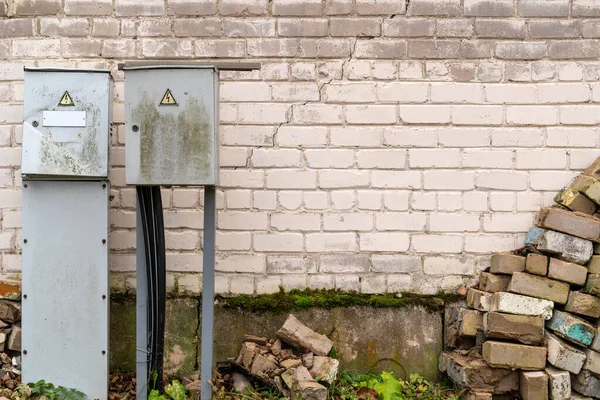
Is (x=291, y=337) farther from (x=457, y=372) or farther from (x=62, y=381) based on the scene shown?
(x=62, y=381)

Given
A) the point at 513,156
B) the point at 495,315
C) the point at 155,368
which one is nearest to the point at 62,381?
the point at 155,368

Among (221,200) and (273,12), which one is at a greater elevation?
(273,12)

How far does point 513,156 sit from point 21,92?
10.5 feet

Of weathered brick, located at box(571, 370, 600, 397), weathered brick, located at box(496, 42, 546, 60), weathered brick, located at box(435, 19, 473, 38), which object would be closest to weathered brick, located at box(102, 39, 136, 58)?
weathered brick, located at box(435, 19, 473, 38)

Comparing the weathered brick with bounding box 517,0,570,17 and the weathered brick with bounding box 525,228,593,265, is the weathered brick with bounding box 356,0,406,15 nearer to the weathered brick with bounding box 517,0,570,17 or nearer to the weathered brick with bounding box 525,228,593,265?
the weathered brick with bounding box 517,0,570,17

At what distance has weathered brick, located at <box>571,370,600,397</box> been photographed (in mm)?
3543

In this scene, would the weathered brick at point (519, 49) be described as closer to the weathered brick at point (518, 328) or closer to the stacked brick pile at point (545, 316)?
the stacked brick pile at point (545, 316)

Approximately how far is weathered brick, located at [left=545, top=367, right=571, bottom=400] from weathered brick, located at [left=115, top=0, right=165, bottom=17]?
325 centimetres

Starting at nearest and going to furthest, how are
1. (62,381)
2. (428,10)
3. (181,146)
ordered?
(181,146) → (62,381) → (428,10)

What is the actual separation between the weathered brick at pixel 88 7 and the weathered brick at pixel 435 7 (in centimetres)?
195

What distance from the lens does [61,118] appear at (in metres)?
3.47

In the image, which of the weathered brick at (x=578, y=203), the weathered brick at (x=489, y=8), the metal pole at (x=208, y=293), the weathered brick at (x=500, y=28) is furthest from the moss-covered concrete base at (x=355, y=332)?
the weathered brick at (x=489, y=8)

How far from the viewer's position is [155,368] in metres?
3.59

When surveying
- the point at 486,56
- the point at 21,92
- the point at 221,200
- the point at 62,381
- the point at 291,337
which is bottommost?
the point at 62,381
